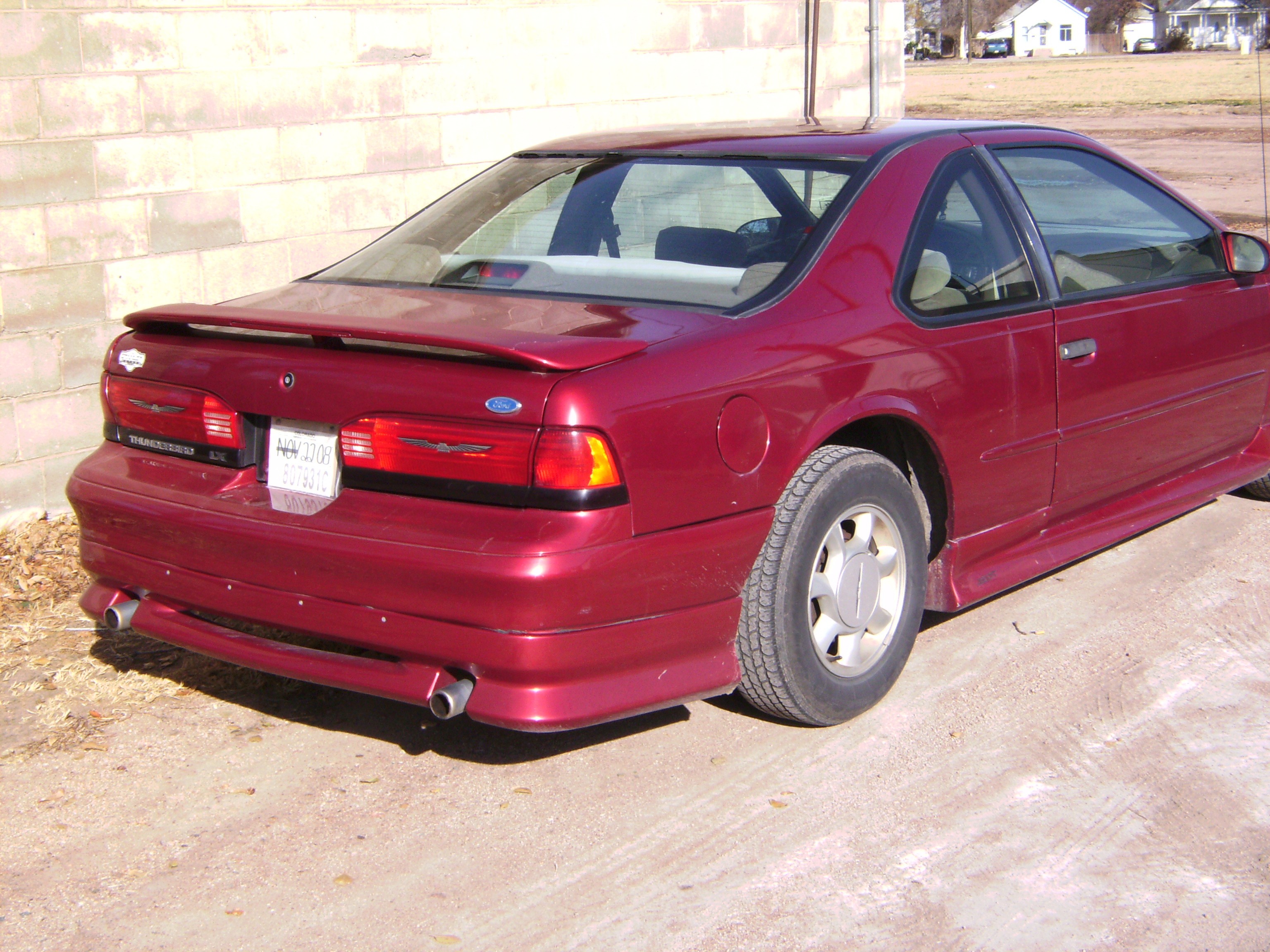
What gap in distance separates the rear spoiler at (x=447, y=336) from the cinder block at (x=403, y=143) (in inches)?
140

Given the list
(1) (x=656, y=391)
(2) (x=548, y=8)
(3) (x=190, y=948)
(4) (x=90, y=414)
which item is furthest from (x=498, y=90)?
(3) (x=190, y=948)

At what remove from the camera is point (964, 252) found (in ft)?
12.7

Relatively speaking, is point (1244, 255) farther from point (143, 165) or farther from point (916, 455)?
point (143, 165)

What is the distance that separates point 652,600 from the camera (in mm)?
2998

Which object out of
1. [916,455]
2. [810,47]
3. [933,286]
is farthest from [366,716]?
[810,47]

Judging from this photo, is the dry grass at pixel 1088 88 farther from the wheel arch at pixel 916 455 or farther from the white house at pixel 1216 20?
the white house at pixel 1216 20

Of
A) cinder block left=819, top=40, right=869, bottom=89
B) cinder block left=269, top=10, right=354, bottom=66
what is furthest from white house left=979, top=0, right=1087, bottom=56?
cinder block left=269, top=10, right=354, bottom=66

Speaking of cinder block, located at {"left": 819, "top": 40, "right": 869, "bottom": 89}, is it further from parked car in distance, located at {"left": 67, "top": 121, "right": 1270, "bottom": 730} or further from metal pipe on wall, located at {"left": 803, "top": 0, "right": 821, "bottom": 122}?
parked car in distance, located at {"left": 67, "top": 121, "right": 1270, "bottom": 730}

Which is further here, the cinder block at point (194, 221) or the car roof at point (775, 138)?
the cinder block at point (194, 221)

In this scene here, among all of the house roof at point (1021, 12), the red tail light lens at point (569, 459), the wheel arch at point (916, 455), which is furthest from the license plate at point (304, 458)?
the house roof at point (1021, 12)

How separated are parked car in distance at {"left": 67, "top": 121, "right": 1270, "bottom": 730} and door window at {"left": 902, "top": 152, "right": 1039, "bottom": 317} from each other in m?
0.01

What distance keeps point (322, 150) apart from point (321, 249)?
471 millimetres

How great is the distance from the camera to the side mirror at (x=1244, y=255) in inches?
192

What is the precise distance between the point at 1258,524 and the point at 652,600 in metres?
3.40
